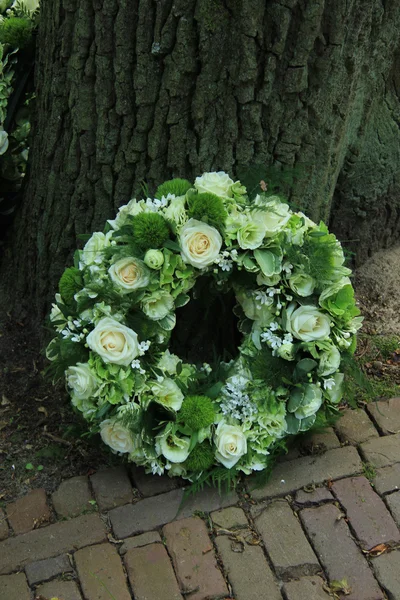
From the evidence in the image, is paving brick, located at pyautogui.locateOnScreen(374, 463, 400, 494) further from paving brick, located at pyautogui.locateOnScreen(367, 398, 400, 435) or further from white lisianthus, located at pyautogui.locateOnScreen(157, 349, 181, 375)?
white lisianthus, located at pyautogui.locateOnScreen(157, 349, 181, 375)

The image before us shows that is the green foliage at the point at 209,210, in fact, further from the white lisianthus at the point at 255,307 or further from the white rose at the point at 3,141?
the white rose at the point at 3,141

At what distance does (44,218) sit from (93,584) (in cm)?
150

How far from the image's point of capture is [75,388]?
244 cm

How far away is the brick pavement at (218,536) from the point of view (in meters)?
2.32

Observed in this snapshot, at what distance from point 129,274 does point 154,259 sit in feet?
0.35

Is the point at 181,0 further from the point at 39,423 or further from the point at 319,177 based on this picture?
the point at 39,423

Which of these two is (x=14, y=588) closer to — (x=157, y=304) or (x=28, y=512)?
(x=28, y=512)

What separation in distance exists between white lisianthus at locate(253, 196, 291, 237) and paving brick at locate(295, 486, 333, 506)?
975mm

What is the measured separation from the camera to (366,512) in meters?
2.55

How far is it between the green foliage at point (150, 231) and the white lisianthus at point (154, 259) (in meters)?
0.04

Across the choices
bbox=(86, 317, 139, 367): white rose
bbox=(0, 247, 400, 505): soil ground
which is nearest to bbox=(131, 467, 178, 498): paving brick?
bbox=(0, 247, 400, 505): soil ground

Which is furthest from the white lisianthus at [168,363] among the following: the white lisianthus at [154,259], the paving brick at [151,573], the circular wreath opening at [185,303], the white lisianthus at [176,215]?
the paving brick at [151,573]

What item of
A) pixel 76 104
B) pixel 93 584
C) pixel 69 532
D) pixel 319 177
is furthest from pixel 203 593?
pixel 76 104

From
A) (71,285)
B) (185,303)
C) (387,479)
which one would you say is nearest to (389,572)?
(387,479)
